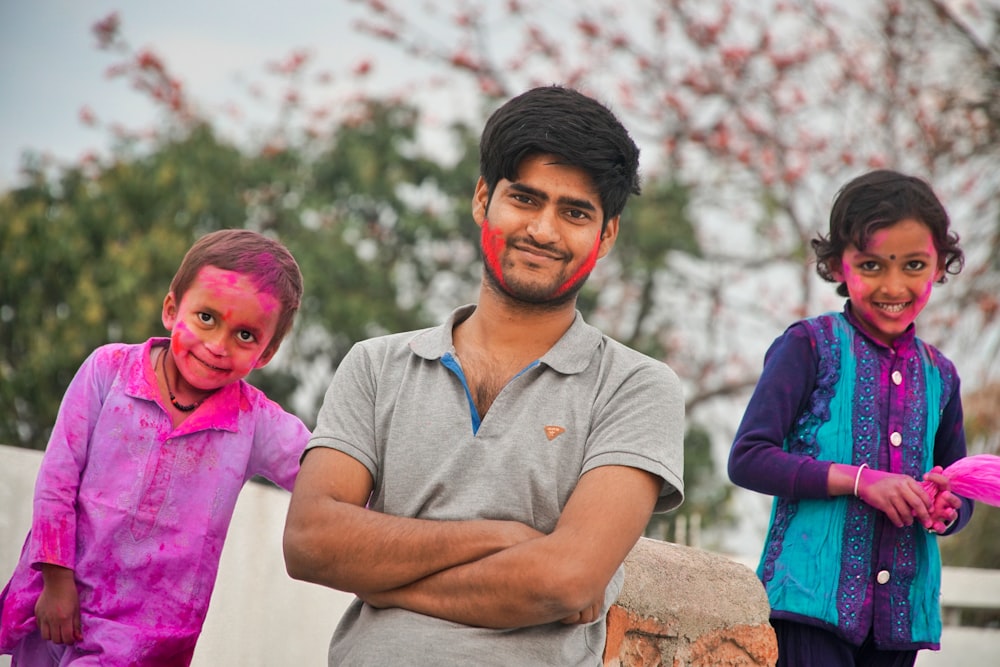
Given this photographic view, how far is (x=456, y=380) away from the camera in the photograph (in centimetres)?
279

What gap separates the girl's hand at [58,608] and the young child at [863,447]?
69.9 inches

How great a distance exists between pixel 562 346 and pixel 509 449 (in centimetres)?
34

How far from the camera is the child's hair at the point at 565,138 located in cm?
281

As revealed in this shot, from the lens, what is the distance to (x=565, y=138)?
2.81 metres

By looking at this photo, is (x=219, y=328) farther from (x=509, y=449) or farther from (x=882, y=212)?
(x=882, y=212)

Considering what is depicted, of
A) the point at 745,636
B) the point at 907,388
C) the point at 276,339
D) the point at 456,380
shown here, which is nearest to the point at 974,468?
the point at 907,388

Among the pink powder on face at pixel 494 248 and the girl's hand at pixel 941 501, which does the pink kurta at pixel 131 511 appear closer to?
the pink powder on face at pixel 494 248

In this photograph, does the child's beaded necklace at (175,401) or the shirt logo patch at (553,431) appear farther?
the child's beaded necklace at (175,401)

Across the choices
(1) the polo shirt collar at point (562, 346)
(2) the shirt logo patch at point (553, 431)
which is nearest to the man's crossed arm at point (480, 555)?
(2) the shirt logo patch at point (553, 431)

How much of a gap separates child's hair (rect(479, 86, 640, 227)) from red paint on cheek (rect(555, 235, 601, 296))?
0.27ft

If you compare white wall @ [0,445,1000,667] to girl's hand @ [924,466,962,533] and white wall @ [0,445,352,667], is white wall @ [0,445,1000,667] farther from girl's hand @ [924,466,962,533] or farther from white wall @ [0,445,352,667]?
girl's hand @ [924,466,962,533]

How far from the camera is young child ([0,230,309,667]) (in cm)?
289

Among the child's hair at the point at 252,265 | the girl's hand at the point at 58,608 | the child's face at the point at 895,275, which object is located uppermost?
the child's face at the point at 895,275

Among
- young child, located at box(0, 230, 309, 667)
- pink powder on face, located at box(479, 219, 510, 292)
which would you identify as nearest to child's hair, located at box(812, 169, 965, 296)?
pink powder on face, located at box(479, 219, 510, 292)
